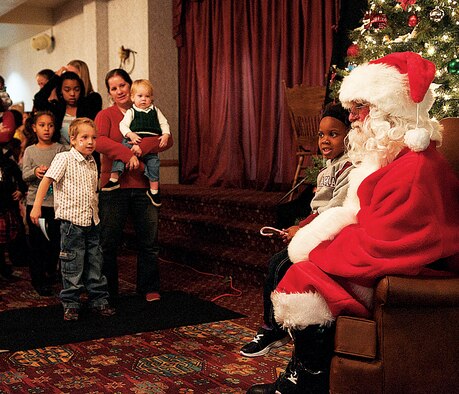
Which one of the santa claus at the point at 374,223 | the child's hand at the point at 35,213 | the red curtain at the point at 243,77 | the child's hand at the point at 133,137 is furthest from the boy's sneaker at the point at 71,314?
the red curtain at the point at 243,77

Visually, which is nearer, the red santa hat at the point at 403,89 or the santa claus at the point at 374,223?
the santa claus at the point at 374,223

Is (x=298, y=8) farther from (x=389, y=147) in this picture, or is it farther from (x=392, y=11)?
(x=389, y=147)

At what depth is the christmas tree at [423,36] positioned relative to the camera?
3842 mm

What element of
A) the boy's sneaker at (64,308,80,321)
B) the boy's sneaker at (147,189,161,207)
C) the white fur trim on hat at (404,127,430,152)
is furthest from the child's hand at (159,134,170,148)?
the white fur trim on hat at (404,127,430,152)

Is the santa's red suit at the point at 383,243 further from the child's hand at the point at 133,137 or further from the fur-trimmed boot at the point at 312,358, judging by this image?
the child's hand at the point at 133,137

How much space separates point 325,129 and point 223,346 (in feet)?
3.88

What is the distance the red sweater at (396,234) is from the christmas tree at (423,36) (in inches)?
65.0

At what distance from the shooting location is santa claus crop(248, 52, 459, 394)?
216 centimetres

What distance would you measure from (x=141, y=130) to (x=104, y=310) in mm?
1076

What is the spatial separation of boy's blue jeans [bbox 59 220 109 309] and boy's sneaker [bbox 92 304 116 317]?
0.02 m

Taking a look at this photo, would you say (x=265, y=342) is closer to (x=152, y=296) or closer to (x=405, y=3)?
(x=152, y=296)

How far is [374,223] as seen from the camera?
220 cm

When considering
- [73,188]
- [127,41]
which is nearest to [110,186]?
[73,188]

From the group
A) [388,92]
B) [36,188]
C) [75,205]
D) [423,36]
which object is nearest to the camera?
[388,92]
